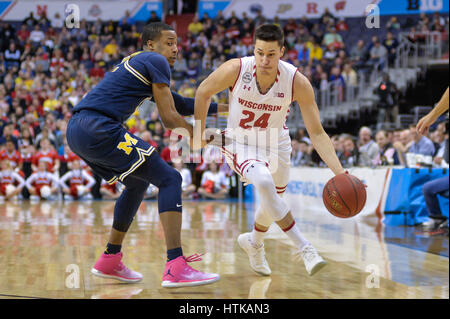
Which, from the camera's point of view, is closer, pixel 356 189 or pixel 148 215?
pixel 356 189

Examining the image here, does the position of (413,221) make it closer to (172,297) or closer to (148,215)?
(148,215)

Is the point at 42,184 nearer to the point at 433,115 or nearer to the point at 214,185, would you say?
the point at 214,185

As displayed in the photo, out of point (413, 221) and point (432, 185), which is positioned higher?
point (432, 185)

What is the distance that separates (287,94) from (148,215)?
655 cm

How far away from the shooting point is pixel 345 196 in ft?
13.4

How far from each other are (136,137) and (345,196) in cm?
159

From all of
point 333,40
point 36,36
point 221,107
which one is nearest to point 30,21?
point 36,36

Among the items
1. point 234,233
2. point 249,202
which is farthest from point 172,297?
point 249,202

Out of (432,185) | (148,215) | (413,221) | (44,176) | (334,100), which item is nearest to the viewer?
(432,185)

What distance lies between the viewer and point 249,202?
560 inches

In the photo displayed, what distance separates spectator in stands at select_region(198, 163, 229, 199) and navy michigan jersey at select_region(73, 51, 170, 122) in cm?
1020

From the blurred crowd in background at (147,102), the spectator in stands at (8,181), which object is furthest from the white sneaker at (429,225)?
the spectator in stands at (8,181)

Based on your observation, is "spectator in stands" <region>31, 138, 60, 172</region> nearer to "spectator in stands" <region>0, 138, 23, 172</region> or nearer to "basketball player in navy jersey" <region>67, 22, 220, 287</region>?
"spectator in stands" <region>0, 138, 23, 172</region>

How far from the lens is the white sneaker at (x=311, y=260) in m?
4.18
